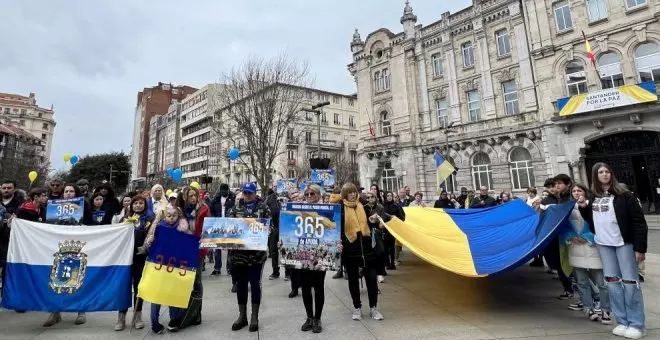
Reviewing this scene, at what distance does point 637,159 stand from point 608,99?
410 cm

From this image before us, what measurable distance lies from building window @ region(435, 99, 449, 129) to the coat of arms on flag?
26230 millimetres

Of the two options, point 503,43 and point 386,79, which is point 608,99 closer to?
point 503,43

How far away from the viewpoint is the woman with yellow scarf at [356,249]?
506cm

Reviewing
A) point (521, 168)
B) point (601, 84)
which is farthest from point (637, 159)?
point (521, 168)

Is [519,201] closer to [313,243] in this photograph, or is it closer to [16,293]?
[313,243]

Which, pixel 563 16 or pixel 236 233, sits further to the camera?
pixel 563 16

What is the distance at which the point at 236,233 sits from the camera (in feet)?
15.9

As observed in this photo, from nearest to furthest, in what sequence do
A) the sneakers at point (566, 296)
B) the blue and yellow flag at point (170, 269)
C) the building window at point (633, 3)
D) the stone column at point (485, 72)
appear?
1. the blue and yellow flag at point (170, 269)
2. the sneakers at point (566, 296)
3. the building window at point (633, 3)
4. the stone column at point (485, 72)

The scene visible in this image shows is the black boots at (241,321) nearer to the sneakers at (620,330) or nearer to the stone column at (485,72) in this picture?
the sneakers at (620,330)

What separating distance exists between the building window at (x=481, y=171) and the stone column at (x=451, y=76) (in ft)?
10.9

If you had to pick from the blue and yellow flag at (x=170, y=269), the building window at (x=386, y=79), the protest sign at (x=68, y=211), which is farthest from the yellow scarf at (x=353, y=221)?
the building window at (x=386, y=79)

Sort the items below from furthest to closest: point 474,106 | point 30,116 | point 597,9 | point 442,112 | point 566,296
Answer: point 30,116, point 442,112, point 474,106, point 597,9, point 566,296

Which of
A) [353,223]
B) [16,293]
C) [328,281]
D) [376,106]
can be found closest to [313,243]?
[353,223]

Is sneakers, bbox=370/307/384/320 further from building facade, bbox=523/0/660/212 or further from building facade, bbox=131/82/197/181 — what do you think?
building facade, bbox=131/82/197/181
